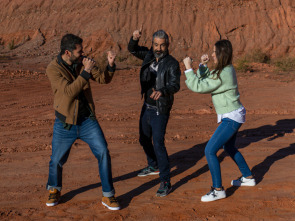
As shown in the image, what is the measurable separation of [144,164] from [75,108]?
251 centimetres

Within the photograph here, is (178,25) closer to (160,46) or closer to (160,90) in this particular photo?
(160,46)

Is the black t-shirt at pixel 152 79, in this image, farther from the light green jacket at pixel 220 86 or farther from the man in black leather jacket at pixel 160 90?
the light green jacket at pixel 220 86

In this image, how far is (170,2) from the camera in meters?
28.3

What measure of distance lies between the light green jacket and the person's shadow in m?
1.21

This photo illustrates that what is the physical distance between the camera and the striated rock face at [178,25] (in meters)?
26.8

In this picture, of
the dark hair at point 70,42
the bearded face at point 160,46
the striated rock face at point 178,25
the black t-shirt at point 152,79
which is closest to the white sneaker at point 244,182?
the black t-shirt at point 152,79

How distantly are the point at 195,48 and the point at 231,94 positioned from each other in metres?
22.2

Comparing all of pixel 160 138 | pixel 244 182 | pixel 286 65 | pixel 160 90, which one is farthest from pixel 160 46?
pixel 286 65

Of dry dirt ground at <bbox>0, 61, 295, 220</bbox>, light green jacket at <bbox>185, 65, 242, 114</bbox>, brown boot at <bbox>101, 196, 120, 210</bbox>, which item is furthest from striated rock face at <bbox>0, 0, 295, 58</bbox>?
brown boot at <bbox>101, 196, 120, 210</bbox>

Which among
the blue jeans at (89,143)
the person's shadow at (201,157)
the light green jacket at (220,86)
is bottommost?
the person's shadow at (201,157)

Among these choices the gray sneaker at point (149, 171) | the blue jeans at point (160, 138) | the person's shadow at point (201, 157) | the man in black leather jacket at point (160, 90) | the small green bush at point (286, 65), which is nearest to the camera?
the man in black leather jacket at point (160, 90)

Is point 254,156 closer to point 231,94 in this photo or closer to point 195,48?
point 231,94

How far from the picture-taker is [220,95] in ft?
16.8

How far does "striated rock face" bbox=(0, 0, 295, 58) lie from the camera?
1054 inches
